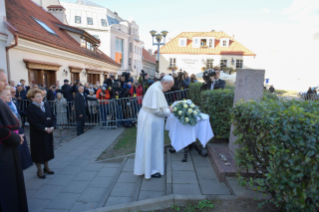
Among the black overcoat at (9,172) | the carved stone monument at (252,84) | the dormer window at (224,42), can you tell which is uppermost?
the dormer window at (224,42)

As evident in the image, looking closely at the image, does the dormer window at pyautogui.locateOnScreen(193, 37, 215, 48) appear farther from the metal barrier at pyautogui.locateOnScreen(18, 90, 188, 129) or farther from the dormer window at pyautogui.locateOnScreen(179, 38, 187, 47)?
the metal barrier at pyautogui.locateOnScreen(18, 90, 188, 129)

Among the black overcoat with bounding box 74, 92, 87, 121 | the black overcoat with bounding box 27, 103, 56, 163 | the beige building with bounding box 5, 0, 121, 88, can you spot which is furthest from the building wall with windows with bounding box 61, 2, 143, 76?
the black overcoat with bounding box 27, 103, 56, 163

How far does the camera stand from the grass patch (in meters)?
5.78

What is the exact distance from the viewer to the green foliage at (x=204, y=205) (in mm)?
3053

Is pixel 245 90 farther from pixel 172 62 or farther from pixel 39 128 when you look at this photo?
pixel 172 62

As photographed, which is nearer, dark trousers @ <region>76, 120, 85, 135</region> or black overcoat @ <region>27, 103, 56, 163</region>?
black overcoat @ <region>27, 103, 56, 163</region>

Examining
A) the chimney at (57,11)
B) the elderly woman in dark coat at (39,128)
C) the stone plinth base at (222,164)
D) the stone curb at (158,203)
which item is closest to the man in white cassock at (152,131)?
the stone curb at (158,203)

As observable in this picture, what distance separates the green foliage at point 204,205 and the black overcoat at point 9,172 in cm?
268

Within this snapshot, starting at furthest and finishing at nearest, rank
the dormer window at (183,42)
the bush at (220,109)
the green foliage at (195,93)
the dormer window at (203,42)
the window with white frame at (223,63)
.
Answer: the dormer window at (183,42)
the dormer window at (203,42)
the window with white frame at (223,63)
the green foliage at (195,93)
the bush at (220,109)

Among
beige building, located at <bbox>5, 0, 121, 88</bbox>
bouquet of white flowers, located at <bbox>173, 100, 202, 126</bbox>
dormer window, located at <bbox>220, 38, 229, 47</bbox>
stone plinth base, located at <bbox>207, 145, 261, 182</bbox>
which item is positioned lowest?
stone plinth base, located at <bbox>207, 145, 261, 182</bbox>

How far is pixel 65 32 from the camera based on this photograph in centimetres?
1678

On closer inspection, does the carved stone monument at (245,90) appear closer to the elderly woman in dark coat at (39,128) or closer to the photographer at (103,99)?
the elderly woman in dark coat at (39,128)

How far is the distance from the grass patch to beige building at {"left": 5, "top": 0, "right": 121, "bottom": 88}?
232 inches

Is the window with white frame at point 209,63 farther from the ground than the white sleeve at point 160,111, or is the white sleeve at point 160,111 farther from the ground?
the window with white frame at point 209,63
